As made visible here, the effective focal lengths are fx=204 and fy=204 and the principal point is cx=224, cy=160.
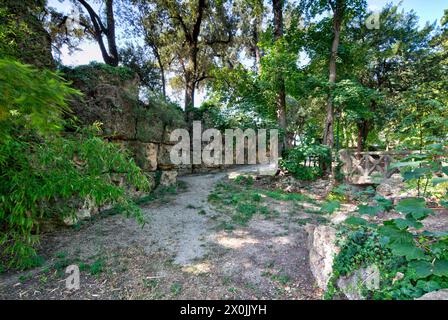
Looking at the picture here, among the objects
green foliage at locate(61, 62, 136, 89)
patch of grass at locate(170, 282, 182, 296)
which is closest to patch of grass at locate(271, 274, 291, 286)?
patch of grass at locate(170, 282, 182, 296)

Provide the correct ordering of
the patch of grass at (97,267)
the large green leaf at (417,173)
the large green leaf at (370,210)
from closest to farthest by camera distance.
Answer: the large green leaf at (417,173) → the large green leaf at (370,210) → the patch of grass at (97,267)

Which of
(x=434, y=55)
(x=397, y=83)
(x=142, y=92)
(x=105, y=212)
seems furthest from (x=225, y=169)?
(x=434, y=55)

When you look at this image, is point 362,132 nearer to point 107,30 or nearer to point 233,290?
point 233,290

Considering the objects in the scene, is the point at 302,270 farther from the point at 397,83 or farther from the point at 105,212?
the point at 397,83

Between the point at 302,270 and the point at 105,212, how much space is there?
4.79 meters

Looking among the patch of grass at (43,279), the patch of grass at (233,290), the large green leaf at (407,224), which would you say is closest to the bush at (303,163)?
the patch of grass at (233,290)

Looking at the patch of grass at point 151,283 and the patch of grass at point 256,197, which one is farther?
the patch of grass at point 256,197

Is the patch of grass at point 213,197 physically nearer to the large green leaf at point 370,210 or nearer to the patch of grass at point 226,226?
the patch of grass at point 226,226

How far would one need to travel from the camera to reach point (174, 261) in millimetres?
3332

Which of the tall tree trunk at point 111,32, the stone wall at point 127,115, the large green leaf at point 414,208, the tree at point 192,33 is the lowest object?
the large green leaf at point 414,208

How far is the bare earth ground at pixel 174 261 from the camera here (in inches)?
103

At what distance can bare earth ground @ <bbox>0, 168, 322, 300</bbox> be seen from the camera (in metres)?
2.62

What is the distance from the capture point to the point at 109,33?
9.34 meters

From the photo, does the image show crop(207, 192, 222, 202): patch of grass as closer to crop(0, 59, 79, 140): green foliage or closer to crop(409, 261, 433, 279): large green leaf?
crop(409, 261, 433, 279): large green leaf
